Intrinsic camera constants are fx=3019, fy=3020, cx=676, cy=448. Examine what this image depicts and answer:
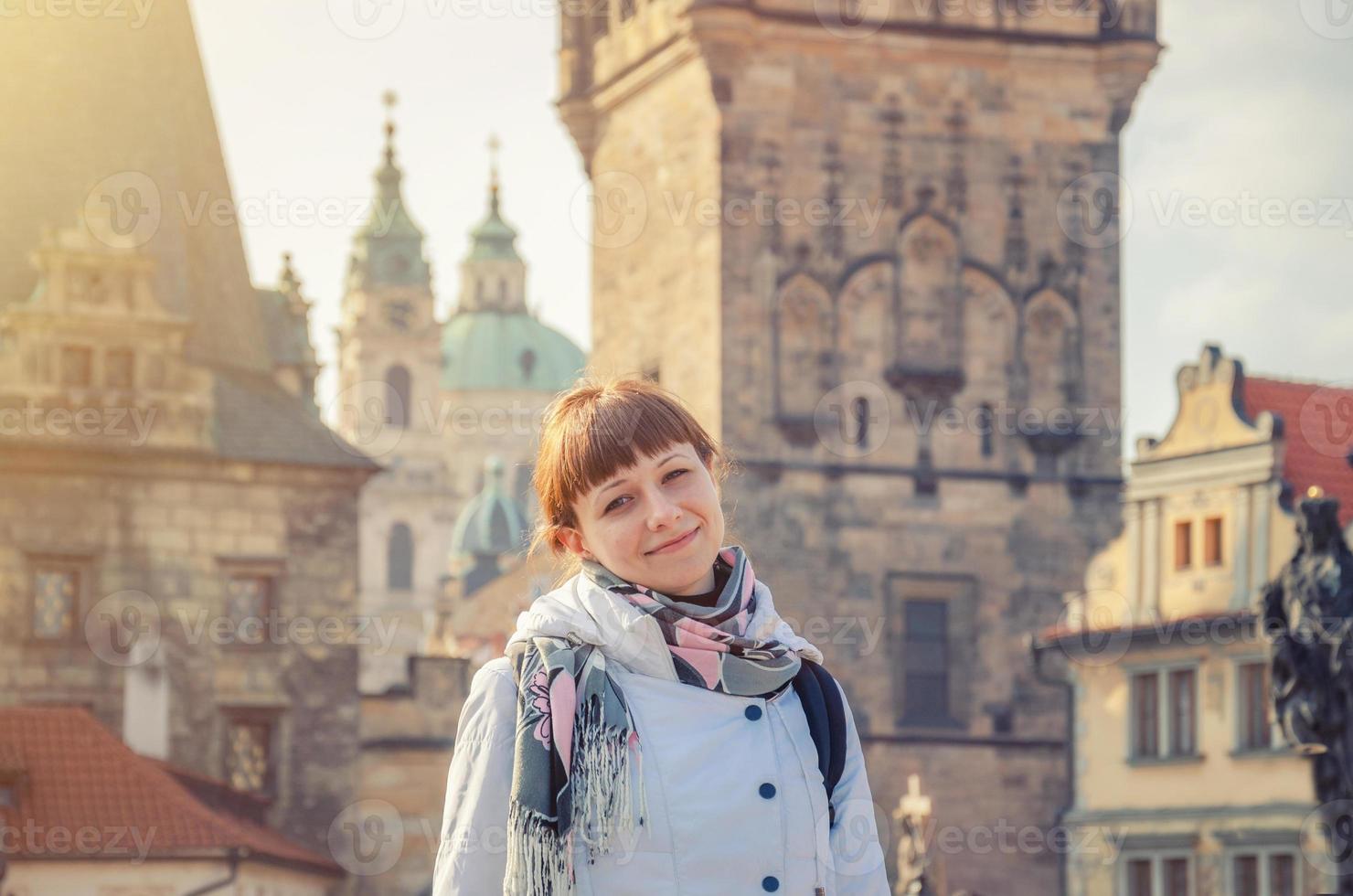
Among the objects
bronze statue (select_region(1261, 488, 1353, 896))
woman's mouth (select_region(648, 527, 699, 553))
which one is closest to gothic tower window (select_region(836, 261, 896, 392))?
bronze statue (select_region(1261, 488, 1353, 896))

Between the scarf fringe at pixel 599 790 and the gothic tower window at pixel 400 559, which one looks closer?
the scarf fringe at pixel 599 790

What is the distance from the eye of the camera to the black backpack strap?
182 inches

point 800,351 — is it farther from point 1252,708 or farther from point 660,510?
point 660,510

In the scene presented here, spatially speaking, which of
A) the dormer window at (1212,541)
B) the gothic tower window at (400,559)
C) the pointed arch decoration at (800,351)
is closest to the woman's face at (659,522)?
the dormer window at (1212,541)

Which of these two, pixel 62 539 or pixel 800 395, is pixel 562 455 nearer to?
pixel 62 539

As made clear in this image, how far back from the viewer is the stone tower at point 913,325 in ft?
126

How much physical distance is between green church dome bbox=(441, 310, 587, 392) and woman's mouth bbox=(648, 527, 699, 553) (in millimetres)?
121674

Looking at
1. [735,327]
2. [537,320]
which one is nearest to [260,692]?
[735,327]

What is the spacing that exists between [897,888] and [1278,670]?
764 inches

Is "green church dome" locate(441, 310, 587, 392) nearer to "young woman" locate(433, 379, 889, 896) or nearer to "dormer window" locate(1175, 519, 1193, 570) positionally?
"dormer window" locate(1175, 519, 1193, 570)

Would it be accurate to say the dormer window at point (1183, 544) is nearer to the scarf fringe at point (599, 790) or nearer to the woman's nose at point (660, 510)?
the woman's nose at point (660, 510)

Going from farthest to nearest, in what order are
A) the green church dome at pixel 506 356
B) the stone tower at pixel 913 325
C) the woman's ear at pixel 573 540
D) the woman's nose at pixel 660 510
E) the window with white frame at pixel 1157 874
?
the green church dome at pixel 506 356 → the stone tower at pixel 913 325 → the window with white frame at pixel 1157 874 → the woman's ear at pixel 573 540 → the woman's nose at pixel 660 510

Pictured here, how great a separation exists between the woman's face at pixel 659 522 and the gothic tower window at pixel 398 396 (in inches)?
4435

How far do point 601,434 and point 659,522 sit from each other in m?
0.16
